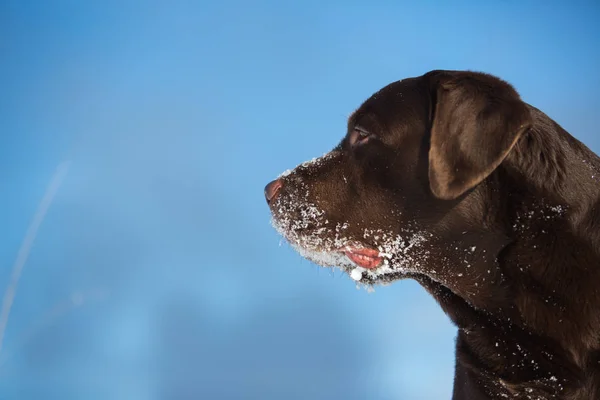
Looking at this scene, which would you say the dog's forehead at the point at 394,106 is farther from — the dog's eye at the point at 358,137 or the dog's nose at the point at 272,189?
the dog's nose at the point at 272,189

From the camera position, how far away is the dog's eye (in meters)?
2.59

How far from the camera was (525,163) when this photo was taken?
7.27ft

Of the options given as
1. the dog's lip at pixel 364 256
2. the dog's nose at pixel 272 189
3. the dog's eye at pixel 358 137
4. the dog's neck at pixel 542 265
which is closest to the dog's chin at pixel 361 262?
the dog's lip at pixel 364 256

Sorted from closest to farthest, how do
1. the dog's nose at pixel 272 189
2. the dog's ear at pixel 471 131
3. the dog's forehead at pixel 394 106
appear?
the dog's ear at pixel 471 131
the dog's forehead at pixel 394 106
the dog's nose at pixel 272 189

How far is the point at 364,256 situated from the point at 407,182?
0.43 m

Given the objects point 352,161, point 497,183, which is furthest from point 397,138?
point 497,183

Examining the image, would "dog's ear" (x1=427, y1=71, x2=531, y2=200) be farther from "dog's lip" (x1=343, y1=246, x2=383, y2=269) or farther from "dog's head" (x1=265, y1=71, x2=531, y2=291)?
"dog's lip" (x1=343, y1=246, x2=383, y2=269)

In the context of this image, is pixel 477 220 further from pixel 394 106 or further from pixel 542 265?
pixel 394 106

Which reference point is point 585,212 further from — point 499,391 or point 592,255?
point 499,391

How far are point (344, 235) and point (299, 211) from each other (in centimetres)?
26

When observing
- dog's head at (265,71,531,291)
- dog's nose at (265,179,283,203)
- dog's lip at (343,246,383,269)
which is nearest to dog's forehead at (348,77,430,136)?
dog's head at (265,71,531,291)

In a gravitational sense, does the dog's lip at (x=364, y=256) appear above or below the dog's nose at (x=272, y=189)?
below

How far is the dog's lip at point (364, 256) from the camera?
2578 millimetres

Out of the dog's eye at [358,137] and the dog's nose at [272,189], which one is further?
the dog's nose at [272,189]
